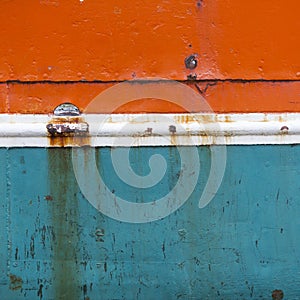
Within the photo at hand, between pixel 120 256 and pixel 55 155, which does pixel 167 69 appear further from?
pixel 120 256

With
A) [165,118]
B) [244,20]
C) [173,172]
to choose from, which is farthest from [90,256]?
[244,20]

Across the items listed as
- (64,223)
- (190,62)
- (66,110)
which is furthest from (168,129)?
(64,223)

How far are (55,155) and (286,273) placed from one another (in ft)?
3.18

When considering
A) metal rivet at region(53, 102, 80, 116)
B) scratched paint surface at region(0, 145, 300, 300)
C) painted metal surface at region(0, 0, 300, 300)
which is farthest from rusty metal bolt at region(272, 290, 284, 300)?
metal rivet at region(53, 102, 80, 116)

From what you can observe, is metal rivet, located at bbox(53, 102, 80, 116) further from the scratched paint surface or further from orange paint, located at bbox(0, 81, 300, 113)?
the scratched paint surface

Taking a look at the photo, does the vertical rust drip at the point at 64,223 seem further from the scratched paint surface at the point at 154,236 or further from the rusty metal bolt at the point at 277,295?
the rusty metal bolt at the point at 277,295

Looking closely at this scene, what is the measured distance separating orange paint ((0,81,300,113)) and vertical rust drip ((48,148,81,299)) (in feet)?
0.60

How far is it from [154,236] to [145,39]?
72 centimetres

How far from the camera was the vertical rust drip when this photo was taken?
6.98 feet

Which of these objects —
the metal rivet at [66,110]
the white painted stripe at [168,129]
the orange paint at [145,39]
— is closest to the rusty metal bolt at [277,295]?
the white painted stripe at [168,129]

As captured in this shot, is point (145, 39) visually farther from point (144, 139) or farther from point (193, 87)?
point (144, 139)

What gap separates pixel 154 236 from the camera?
7.08 ft

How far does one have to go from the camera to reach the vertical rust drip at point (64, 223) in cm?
213

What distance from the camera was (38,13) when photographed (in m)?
2.10
